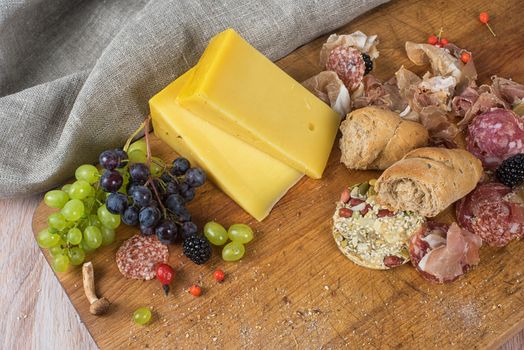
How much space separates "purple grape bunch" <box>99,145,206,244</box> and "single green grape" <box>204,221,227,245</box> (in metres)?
0.04

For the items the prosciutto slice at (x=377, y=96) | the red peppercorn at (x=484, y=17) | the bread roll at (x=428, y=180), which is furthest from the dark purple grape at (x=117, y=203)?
the red peppercorn at (x=484, y=17)

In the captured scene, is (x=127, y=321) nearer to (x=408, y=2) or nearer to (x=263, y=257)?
(x=263, y=257)

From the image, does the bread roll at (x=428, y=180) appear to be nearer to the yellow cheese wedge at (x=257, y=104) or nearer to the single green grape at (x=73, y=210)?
the yellow cheese wedge at (x=257, y=104)

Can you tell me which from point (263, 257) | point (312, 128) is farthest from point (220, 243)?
point (312, 128)

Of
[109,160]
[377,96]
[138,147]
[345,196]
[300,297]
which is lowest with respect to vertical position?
[300,297]

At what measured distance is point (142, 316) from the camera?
189cm

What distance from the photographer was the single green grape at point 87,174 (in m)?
2.04

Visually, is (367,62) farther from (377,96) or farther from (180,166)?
(180,166)

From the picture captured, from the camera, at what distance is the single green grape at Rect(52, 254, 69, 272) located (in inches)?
76.5

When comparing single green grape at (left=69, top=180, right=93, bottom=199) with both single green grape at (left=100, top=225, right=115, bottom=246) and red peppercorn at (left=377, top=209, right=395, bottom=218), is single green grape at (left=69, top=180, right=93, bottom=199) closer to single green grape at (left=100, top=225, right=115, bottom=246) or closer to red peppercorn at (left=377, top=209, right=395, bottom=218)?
single green grape at (left=100, top=225, right=115, bottom=246)

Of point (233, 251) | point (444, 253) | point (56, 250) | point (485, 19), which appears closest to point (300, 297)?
point (233, 251)

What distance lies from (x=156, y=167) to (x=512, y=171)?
A: 113 centimetres

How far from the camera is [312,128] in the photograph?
2.20 metres

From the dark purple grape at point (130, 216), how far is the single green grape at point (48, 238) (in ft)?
0.71
